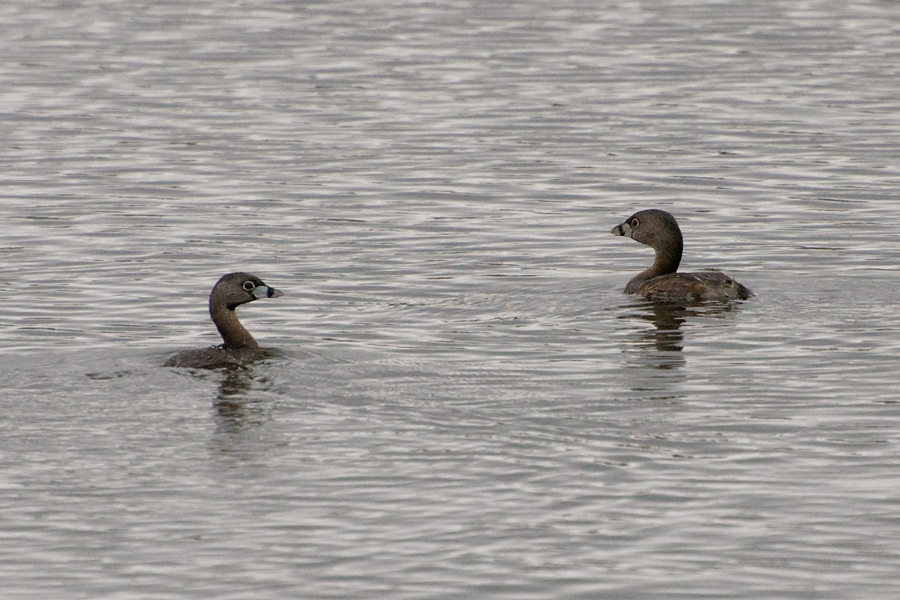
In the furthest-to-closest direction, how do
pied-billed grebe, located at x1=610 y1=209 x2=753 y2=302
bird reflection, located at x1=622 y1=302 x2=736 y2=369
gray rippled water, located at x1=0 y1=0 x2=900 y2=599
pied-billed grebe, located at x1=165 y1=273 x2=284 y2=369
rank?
pied-billed grebe, located at x1=610 y1=209 x2=753 y2=302 → bird reflection, located at x1=622 y1=302 x2=736 y2=369 → pied-billed grebe, located at x1=165 y1=273 x2=284 y2=369 → gray rippled water, located at x1=0 y1=0 x2=900 y2=599

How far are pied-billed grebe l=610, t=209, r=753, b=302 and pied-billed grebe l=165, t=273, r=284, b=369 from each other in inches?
190

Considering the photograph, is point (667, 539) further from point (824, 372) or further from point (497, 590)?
point (824, 372)

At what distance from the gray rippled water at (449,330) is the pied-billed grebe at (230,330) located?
0.26m

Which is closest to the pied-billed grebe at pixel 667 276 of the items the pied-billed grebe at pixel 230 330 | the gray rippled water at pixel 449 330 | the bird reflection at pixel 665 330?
the bird reflection at pixel 665 330

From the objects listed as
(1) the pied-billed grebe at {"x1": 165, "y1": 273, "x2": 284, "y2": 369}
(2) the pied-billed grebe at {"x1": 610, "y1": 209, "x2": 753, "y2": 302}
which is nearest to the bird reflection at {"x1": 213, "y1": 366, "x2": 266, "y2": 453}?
(1) the pied-billed grebe at {"x1": 165, "y1": 273, "x2": 284, "y2": 369}

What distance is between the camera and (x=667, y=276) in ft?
69.7

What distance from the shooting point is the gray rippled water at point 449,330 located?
39.9ft

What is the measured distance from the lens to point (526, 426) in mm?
14781

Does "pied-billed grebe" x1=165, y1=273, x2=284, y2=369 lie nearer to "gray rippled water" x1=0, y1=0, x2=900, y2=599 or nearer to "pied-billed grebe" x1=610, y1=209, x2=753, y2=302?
"gray rippled water" x1=0, y1=0, x2=900, y2=599

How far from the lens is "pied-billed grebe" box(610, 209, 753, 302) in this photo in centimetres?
2050

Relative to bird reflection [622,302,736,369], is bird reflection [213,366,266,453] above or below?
above

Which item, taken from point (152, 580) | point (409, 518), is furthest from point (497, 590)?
point (152, 580)

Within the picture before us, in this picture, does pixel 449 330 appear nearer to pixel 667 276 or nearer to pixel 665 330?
pixel 665 330

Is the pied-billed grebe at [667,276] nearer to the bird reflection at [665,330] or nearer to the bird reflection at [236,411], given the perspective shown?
the bird reflection at [665,330]
